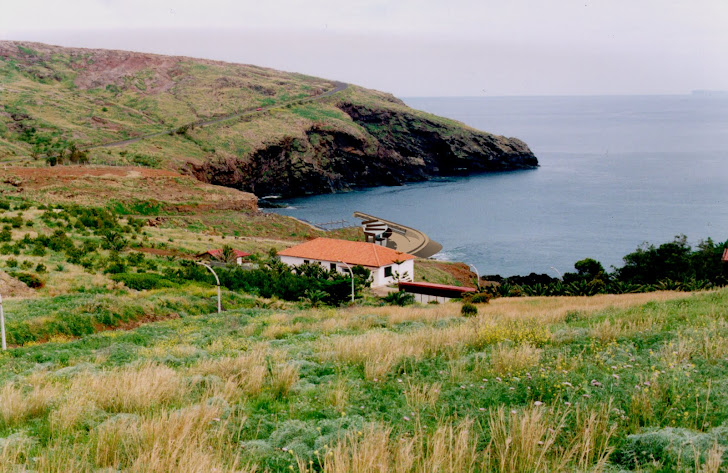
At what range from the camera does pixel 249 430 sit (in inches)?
224

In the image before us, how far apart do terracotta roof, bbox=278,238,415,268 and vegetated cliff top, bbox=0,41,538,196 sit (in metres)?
44.1

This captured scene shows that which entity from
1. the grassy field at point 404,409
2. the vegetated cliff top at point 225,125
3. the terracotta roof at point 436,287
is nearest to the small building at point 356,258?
the terracotta roof at point 436,287

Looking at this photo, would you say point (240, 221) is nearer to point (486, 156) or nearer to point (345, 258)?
point (345, 258)

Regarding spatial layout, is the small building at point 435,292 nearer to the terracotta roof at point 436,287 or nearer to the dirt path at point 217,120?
the terracotta roof at point 436,287

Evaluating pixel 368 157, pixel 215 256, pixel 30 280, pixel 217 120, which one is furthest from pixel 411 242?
pixel 217 120

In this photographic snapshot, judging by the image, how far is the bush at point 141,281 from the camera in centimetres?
2872

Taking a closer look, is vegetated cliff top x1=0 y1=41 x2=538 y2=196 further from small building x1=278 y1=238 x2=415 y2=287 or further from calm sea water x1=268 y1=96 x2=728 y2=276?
small building x1=278 y1=238 x2=415 y2=287

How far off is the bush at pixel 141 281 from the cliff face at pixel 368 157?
73.0 meters

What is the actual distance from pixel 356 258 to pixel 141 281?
2452cm

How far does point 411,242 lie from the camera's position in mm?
78188

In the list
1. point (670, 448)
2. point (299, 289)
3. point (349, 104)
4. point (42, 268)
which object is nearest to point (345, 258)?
point (299, 289)

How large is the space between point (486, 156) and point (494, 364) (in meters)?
145

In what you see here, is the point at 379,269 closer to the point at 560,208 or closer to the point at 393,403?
the point at 393,403

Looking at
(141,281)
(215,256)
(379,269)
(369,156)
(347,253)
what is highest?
(369,156)
